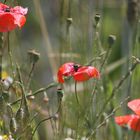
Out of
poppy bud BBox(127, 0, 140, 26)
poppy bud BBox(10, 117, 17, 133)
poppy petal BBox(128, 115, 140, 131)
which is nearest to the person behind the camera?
poppy bud BBox(10, 117, 17, 133)

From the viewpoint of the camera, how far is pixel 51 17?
3.94 meters

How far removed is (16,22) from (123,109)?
0.81 m

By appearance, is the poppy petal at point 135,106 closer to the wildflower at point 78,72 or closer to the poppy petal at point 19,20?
the wildflower at point 78,72

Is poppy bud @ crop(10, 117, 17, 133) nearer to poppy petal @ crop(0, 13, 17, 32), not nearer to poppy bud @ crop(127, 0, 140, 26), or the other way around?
poppy petal @ crop(0, 13, 17, 32)

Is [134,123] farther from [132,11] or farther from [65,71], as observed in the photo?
[132,11]

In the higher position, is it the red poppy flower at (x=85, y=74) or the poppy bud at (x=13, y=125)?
the red poppy flower at (x=85, y=74)

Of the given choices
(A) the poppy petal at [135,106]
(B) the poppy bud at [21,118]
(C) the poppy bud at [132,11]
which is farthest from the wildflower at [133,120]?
(C) the poppy bud at [132,11]

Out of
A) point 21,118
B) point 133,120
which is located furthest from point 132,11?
point 21,118

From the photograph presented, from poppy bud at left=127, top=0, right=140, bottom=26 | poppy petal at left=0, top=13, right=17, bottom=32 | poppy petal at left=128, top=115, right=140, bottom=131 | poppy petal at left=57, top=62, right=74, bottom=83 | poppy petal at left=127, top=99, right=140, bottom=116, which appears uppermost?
poppy petal at left=0, top=13, right=17, bottom=32

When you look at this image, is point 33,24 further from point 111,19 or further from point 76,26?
point 76,26

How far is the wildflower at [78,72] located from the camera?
3.91 ft

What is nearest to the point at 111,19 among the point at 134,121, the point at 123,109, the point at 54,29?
the point at 54,29

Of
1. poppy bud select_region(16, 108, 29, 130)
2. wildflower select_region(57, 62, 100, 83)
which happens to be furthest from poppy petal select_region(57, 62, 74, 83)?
poppy bud select_region(16, 108, 29, 130)

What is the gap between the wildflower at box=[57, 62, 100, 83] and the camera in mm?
1190
